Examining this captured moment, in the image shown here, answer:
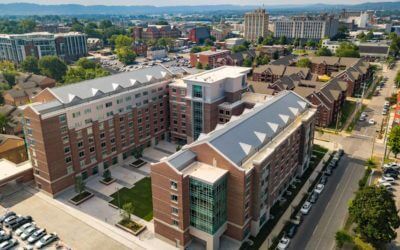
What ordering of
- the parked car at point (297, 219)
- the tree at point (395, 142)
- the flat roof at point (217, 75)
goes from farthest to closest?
1. the flat roof at point (217, 75)
2. the tree at point (395, 142)
3. the parked car at point (297, 219)

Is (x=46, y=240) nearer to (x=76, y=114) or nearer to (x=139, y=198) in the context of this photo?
(x=139, y=198)

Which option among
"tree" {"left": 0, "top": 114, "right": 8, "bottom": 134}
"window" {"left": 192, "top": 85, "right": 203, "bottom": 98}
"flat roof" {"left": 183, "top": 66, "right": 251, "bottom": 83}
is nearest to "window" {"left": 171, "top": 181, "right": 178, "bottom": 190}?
"window" {"left": 192, "top": 85, "right": 203, "bottom": 98}

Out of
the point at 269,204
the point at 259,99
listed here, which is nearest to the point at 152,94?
the point at 259,99

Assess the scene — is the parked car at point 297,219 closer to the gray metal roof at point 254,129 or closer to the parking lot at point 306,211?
the parking lot at point 306,211

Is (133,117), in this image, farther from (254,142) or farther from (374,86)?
(374,86)

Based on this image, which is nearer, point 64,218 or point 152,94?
point 64,218

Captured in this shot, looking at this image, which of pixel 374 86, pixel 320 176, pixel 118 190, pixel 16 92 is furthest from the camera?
pixel 374 86

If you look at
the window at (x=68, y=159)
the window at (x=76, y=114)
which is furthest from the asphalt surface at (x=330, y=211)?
the window at (x=76, y=114)

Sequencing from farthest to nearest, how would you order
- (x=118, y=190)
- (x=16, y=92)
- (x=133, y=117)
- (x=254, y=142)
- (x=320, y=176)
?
1. (x=16, y=92)
2. (x=133, y=117)
3. (x=320, y=176)
4. (x=118, y=190)
5. (x=254, y=142)
